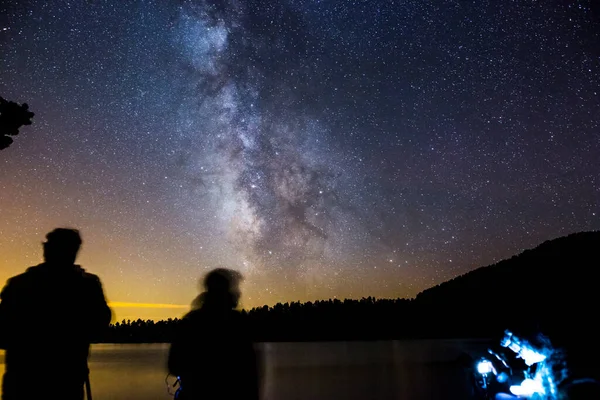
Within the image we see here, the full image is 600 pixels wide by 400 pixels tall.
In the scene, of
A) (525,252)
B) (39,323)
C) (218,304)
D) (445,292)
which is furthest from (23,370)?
(445,292)

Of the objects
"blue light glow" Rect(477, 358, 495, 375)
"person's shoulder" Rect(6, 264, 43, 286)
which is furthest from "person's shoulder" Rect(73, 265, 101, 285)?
"blue light glow" Rect(477, 358, 495, 375)

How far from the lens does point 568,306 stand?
43.8 feet

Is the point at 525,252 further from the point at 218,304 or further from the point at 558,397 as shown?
the point at 218,304

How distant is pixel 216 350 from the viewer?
134 inches

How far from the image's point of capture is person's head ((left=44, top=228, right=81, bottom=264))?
11.3 ft

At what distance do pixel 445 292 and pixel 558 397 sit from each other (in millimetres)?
202474

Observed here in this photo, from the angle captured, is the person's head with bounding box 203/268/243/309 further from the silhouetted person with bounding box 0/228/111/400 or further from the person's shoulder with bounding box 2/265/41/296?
the person's shoulder with bounding box 2/265/41/296

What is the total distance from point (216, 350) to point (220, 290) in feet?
1.50

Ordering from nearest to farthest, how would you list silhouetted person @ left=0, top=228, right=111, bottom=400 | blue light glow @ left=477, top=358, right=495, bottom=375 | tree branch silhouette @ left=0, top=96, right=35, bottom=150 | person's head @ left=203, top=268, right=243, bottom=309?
silhouetted person @ left=0, top=228, right=111, bottom=400 → person's head @ left=203, top=268, right=243, bottom=309 → tree branch silhouette @ left=0, top=96, right=35, bottom=150 → blue light glow @ left=477, top=358, right=495, bottom=375

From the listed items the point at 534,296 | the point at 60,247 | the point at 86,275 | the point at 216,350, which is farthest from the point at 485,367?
the point at 60,247

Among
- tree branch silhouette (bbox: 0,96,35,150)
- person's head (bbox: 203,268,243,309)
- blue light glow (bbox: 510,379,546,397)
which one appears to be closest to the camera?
person's head (bbox: 203,268,243,309)

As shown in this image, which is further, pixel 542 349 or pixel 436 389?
pixel 436 389

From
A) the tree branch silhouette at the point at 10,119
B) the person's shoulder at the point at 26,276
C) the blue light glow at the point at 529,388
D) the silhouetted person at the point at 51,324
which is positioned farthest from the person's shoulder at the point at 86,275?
the blue light glow at the point at 529,388

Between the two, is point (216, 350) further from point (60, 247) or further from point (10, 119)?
point (10, 119)
